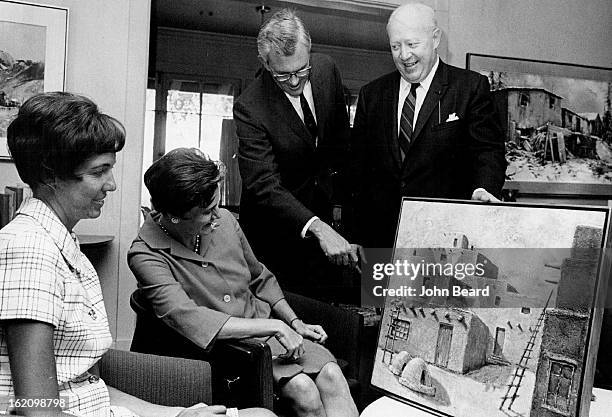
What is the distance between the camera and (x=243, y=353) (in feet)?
6.66

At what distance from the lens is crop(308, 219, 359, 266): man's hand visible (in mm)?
2627

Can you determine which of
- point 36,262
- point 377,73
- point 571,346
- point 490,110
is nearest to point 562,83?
point 490,110

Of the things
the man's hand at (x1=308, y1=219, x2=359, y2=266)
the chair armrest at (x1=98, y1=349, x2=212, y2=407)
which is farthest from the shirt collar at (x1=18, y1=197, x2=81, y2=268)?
the man's hand at (x1=308, y1=219, x2=359, y2=266)

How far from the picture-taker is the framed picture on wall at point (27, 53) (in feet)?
12.1

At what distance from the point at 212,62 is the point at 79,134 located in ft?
22.3

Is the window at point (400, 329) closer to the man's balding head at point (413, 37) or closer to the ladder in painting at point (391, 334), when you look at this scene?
the ladder in painting at point (391, 334)

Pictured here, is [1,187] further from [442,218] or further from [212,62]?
[212,62]

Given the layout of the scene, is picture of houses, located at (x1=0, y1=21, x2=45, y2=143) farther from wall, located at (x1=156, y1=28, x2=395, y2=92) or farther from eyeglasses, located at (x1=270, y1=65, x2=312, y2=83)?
wall, located at (x1=156, y1=28, x2=395, y2=92)

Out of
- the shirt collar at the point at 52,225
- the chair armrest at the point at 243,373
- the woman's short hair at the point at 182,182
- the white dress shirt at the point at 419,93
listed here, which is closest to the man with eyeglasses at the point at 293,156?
the white dress shirt at the point at 419,93

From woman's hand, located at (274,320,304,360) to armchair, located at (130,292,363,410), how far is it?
0.11 m

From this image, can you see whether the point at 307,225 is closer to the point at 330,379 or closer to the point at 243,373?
the point at 330,379

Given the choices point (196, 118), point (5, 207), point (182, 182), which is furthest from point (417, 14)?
point (196, 118)

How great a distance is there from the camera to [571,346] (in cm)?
125

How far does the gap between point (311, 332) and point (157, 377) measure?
0.67m
